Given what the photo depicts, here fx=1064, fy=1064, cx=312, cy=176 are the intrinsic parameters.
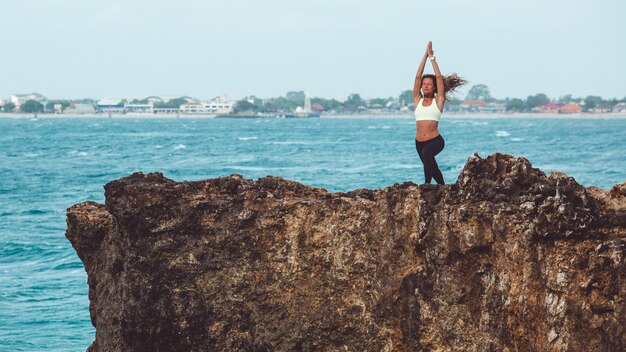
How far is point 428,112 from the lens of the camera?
31.5 ft

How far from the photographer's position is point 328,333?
324 inches

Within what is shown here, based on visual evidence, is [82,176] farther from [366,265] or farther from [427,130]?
[366,265]

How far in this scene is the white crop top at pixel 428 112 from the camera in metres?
9.59

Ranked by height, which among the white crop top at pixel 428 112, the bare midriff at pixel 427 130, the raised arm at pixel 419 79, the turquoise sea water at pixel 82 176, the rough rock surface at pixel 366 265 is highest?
the raised arm at pixel 419 79

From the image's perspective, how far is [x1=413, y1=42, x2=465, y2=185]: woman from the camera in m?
9.60

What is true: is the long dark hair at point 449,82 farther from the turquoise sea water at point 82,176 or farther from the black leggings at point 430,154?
the turquoise sea water at point 82,176

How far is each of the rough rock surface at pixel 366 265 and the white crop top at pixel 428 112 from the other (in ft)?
4.67

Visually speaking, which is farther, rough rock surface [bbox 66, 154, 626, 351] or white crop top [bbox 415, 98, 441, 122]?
white crop top [bbox 415, 98, 441, 122]

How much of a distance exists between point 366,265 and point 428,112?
2.07 m

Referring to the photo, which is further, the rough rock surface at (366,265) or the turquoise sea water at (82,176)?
the turquoise sea water at (82,176)

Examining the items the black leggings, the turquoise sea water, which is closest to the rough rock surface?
the black leggings

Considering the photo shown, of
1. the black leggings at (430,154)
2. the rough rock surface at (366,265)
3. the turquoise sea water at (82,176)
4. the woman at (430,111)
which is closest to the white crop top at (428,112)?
the woman at (430,111)

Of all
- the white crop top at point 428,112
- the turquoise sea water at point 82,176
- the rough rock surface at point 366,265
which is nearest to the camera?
the rough rock surface at point 366,265

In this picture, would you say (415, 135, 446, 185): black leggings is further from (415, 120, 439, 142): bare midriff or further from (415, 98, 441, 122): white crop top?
(415, 98, 441, 122): white crop top
